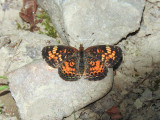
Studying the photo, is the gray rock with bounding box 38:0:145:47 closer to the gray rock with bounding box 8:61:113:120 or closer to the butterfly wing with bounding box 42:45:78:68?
the butterfly wing with bounding box 42:45:78:68

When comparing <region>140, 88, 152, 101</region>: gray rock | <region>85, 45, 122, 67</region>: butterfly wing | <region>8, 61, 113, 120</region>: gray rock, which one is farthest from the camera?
<region>140, 88, 152, 101</region>: gray rock

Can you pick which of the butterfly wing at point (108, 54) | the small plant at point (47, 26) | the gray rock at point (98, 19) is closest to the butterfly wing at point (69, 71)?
the butterfly wing at point (108, 54)

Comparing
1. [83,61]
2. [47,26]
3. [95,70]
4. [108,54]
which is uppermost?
[47,26]

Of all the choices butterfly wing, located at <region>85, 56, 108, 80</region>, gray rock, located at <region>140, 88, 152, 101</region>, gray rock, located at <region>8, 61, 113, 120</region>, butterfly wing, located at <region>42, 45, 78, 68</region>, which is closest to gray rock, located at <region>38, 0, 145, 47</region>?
butterfly wing, located at <region>42, 45, 78, 68</region>

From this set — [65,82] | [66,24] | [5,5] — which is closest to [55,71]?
[65,82]

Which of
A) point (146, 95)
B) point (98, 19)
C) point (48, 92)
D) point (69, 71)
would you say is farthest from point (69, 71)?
point (146, 95)

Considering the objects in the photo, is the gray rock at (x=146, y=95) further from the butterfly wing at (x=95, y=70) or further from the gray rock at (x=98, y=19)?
the gray rock at (x=98, y=19)

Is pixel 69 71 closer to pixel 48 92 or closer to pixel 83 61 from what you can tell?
pixel 83 61

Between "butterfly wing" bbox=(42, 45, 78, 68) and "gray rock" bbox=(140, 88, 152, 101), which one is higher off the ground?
"butterfly wing" bbox=(42, 45, 78, 68)
